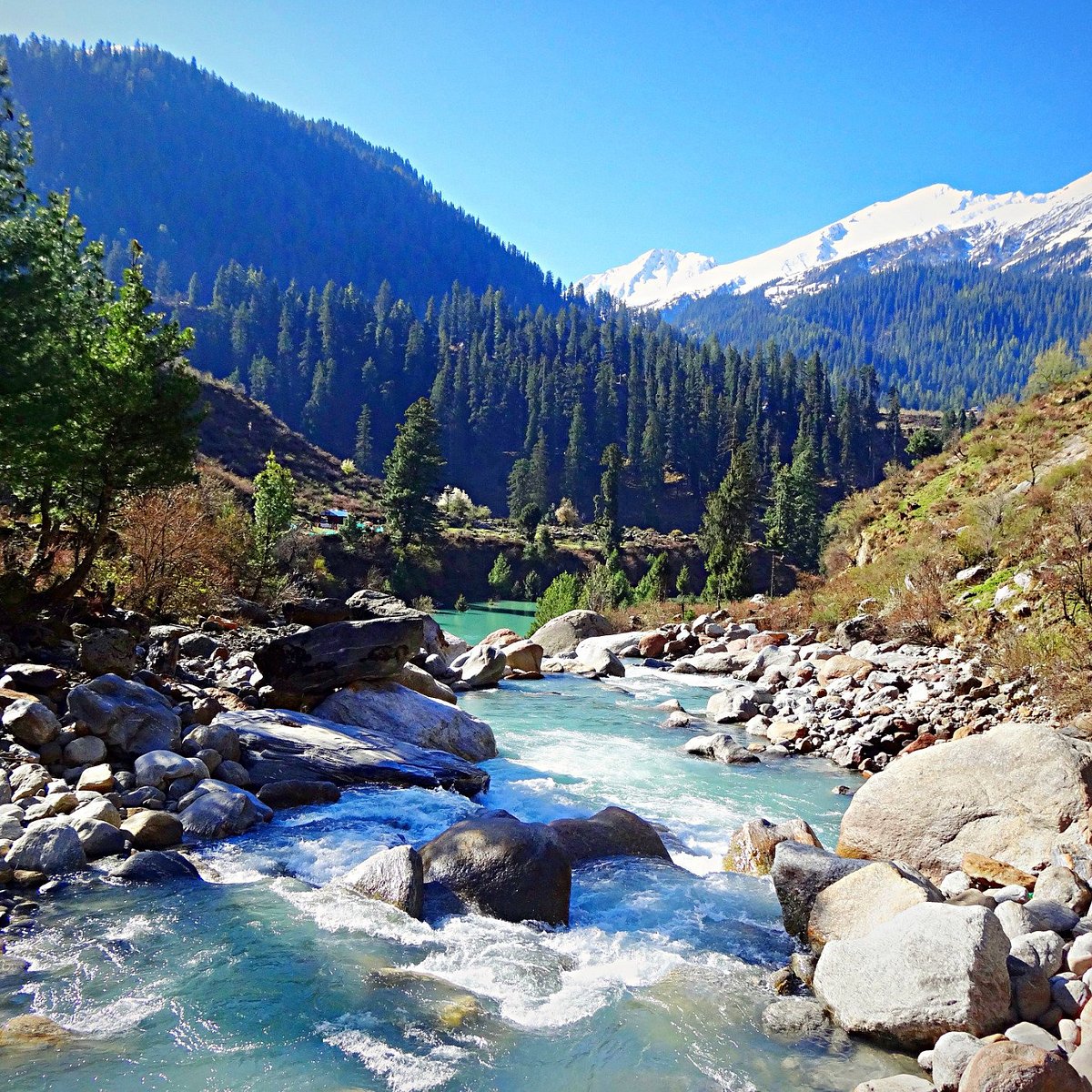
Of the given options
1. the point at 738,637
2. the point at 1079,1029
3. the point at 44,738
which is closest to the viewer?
the point at 1079,1029

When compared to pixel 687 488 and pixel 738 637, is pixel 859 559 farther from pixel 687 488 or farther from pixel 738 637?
pixel 687 488

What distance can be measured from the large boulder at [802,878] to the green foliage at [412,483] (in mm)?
54231

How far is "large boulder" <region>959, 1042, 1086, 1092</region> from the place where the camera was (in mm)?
4340

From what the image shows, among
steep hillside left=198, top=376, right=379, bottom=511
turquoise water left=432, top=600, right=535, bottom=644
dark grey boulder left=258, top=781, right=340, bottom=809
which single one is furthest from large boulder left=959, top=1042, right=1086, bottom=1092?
steep hillside left=198, top=376, right=379, bottom=511

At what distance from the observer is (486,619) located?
5512 centimetres

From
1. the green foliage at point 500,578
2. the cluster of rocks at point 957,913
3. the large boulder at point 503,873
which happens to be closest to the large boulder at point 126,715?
the large boulder at point 503,873

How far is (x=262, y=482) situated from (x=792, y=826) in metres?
27.7

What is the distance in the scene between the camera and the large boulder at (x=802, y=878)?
285 inches

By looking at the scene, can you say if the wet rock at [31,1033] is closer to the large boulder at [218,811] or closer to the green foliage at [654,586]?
the large boulder at [218,811]

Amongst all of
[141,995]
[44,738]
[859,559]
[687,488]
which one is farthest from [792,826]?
[687,488]

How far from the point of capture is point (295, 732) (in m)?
11.8

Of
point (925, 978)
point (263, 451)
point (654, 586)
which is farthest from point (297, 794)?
point (263, 451)

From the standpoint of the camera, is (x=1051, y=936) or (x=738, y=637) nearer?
(x=1051, y=936)

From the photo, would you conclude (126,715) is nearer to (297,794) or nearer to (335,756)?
(297,794)
